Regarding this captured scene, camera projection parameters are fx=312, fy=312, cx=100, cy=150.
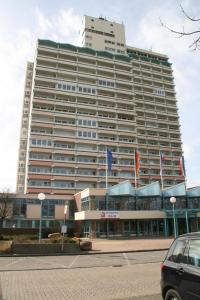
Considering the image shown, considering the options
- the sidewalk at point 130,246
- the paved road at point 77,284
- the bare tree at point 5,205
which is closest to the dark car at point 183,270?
the paved road at point 77,284

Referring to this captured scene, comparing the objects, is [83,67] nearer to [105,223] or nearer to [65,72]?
[65,72]

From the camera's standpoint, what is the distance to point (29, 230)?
53.9 metres

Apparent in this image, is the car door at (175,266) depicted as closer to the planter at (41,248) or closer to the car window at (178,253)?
the car window at (178,253)

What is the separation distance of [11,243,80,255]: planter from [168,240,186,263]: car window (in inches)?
692

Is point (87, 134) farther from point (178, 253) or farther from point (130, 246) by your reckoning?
point (178, 253)

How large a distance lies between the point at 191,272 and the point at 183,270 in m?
0.27

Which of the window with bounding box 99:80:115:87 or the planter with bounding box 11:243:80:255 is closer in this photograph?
the planter with bounding box 11:243:80:255

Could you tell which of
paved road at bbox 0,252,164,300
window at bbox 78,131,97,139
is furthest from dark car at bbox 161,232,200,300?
window at bbox 78,131,97,139

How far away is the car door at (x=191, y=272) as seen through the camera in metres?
5.39

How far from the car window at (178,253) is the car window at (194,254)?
0.73ft

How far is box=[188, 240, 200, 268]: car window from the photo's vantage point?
18.7 feet

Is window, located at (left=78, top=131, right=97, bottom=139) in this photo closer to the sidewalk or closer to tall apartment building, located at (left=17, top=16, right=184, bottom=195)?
tall apartment building, located at (left=17, top=16, right=184, bottom=195)

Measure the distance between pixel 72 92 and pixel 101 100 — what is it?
8.37m

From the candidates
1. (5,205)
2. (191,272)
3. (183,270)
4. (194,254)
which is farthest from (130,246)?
(5,205)
